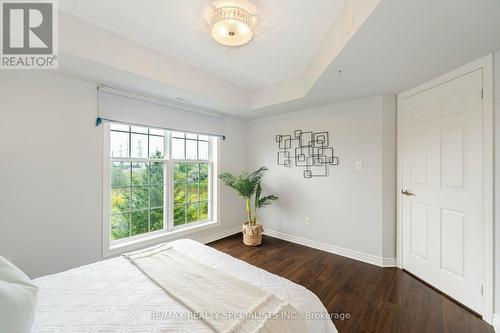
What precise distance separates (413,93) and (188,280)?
292 cm

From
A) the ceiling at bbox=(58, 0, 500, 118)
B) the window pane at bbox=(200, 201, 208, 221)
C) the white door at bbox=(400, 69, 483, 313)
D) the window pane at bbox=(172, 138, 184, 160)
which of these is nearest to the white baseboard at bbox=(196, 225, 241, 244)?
the window pane at bbox=(200, 201, 208, 221)

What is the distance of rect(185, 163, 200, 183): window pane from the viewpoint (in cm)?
328

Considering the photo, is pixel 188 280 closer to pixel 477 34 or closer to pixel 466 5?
pixel 466 5

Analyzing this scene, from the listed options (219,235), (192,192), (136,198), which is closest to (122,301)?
(136,198)

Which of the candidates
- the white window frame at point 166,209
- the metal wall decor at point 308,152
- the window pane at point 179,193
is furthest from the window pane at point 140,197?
the metal wall decor at point 308,152

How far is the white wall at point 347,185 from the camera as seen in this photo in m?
2.60

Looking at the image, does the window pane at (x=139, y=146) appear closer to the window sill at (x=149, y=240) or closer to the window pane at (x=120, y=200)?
the window pane at (x=120, y=200)

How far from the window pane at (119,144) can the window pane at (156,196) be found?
58cm

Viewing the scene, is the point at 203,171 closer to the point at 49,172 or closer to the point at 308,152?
the point at 308,152

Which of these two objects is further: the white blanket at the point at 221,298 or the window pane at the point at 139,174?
the window pane at the point at 139,174

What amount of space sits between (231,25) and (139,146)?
77.3 inches

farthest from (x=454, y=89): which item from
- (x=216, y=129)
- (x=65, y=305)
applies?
(x=65, y=305)

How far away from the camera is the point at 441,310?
179 centimetres

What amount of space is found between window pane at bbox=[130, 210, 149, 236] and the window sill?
0.32 ft
